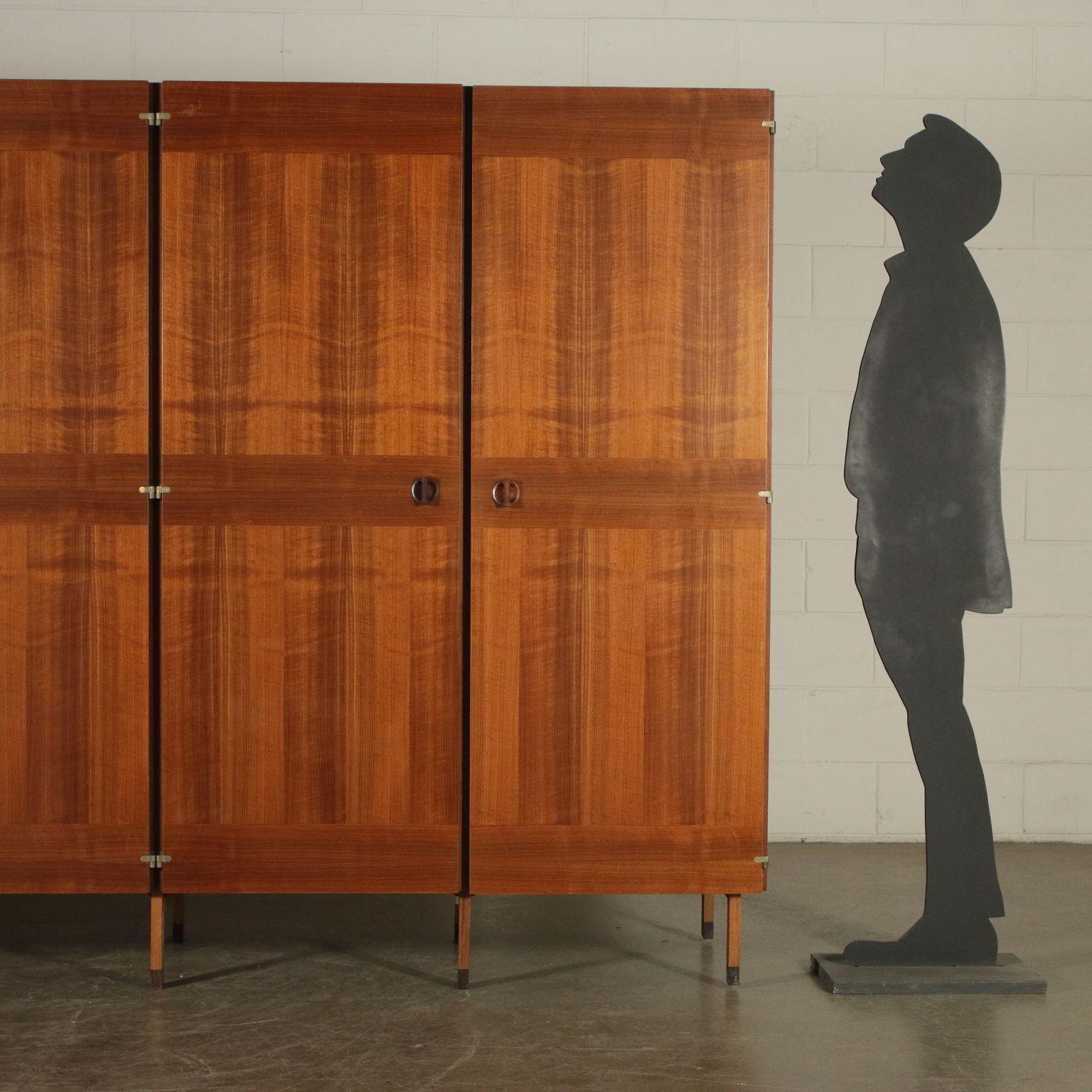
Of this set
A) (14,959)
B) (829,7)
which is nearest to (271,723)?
(14,959)

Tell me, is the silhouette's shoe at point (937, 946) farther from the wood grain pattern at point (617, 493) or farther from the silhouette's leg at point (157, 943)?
the silhouette's leg at point (157, 943)

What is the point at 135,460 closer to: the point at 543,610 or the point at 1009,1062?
the point at 543,610

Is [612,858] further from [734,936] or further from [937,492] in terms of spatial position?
[937,492]

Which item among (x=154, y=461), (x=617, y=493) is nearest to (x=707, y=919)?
(x=617, y=493)

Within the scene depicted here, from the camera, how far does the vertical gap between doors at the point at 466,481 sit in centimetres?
240

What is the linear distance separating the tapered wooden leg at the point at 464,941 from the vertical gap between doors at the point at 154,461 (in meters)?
0.62

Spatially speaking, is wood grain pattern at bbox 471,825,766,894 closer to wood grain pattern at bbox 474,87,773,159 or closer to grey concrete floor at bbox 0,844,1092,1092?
grey concrete floor at bbox 0,844,1092,1092

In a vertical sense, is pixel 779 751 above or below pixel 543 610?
below

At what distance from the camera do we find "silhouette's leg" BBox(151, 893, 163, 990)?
7.97 ft

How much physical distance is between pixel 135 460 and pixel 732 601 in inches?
48.7

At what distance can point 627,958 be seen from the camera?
265cm

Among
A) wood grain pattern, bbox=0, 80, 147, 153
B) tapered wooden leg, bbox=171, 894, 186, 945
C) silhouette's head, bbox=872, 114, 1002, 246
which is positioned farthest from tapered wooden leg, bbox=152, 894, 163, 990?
silhouette's head, bbox=872, 114, 1002, 246

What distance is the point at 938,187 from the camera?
2.49 m

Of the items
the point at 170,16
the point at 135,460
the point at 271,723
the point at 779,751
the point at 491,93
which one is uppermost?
the point at 170,16
